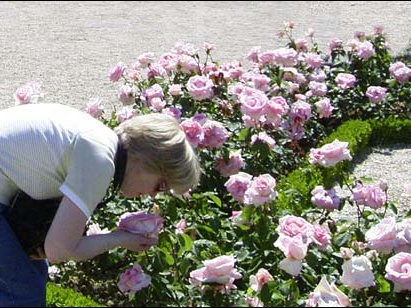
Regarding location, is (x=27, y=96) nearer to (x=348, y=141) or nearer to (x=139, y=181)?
(x=139, y=181)

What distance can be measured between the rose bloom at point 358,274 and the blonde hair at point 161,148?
1.98ft

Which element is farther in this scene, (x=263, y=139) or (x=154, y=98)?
(x=154, y=98)

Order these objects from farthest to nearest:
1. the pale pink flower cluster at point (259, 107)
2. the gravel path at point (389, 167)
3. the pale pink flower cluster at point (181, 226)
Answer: the gravel path at point (389, 167)
the pale pink flower cluster at point (259, 107)
the pale pink flower cluster at point (181, 226)

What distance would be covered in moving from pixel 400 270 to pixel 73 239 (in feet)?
3.75

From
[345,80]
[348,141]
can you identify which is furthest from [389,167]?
[345,80]

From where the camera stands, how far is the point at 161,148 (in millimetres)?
2902

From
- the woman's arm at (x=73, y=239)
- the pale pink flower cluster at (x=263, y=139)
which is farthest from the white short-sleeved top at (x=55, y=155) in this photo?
the pale pink flower cluster at (x=263, y=139)

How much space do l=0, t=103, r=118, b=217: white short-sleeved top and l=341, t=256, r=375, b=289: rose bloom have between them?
0.85 m

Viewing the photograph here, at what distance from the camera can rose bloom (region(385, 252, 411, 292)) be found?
10.3 ft

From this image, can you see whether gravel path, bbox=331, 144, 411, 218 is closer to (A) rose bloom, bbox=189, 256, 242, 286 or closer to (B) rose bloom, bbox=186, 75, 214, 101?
(B) rose bloom, bbox=186, 75, 214, 101

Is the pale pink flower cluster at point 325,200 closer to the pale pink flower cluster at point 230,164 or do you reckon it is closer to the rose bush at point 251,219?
the rose bush at point 251,219

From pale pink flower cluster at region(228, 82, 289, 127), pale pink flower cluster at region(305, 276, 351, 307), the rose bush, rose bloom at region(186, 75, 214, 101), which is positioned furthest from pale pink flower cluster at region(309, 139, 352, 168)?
rose bloom at region(186, 75, 214, 101)

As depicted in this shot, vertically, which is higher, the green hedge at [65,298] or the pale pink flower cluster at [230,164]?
the pale pink flower cluster at [230,164]

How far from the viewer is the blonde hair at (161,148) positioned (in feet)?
9.54
